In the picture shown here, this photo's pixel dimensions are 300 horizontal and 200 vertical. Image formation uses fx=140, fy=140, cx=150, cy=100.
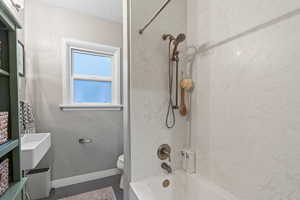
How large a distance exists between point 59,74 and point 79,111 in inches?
23.1

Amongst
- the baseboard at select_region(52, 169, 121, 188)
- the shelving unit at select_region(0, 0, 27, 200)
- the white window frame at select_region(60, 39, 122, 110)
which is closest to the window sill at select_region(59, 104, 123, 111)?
the white window frame at select_region(60, 39, 122, 110)

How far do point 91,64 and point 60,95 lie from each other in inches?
26.3

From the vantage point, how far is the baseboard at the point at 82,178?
1968mm

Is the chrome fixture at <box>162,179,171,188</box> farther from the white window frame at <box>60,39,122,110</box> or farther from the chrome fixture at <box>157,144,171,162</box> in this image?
the white window frame at <box>60,39,122,110</box>

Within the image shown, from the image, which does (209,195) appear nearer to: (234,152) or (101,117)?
(234,152)

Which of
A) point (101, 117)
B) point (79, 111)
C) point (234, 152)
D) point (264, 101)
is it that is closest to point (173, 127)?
point (234, 152)

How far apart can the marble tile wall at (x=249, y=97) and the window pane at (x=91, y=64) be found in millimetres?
1571

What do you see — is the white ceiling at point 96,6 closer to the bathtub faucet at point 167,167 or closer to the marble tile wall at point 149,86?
the marble tile wall at point 149,86

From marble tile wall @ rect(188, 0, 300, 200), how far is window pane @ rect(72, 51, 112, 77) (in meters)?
1.57

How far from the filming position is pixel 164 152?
130cm

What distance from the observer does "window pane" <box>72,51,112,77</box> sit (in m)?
→ 2.16

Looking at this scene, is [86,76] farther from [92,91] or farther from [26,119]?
[26,119]

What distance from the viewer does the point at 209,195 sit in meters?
1.09

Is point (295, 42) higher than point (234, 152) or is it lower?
higher
